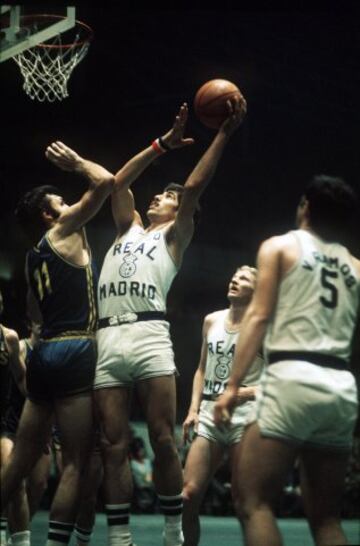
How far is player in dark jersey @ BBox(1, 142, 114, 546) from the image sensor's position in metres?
5.21

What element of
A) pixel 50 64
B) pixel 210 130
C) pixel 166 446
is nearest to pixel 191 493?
pixel 166 446

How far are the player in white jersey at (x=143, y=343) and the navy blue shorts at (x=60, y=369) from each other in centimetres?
17

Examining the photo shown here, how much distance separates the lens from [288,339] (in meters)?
4.12

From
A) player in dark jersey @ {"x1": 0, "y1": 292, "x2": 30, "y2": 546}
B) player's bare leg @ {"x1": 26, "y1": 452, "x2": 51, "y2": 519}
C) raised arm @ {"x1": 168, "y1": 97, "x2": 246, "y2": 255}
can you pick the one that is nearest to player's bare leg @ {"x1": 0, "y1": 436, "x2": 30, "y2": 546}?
player in dark jersey @ {"x1": 0, "y1": 292, "x2": 30, "y2": 546}

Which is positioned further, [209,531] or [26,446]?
[209,531]

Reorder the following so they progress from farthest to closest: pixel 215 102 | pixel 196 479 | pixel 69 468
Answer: pixel 196 479, pixel 215 102, pixel 69 468

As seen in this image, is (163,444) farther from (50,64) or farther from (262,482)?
(50,64)

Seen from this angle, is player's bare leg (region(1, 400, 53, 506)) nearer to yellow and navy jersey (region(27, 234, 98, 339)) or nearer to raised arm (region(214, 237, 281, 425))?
yellow and navy jersey (region(27, 234, 98, 339))

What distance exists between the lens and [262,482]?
402 centimetres

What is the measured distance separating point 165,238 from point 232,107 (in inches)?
36.6

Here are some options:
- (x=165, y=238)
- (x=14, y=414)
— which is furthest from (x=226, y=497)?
(x=165, y=238)

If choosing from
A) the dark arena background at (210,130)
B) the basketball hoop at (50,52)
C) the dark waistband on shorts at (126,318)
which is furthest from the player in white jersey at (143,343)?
the dark arena background at (210,130)

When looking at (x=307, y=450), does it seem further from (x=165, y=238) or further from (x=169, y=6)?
(x=169, y=6)

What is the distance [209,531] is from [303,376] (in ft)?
23.2
